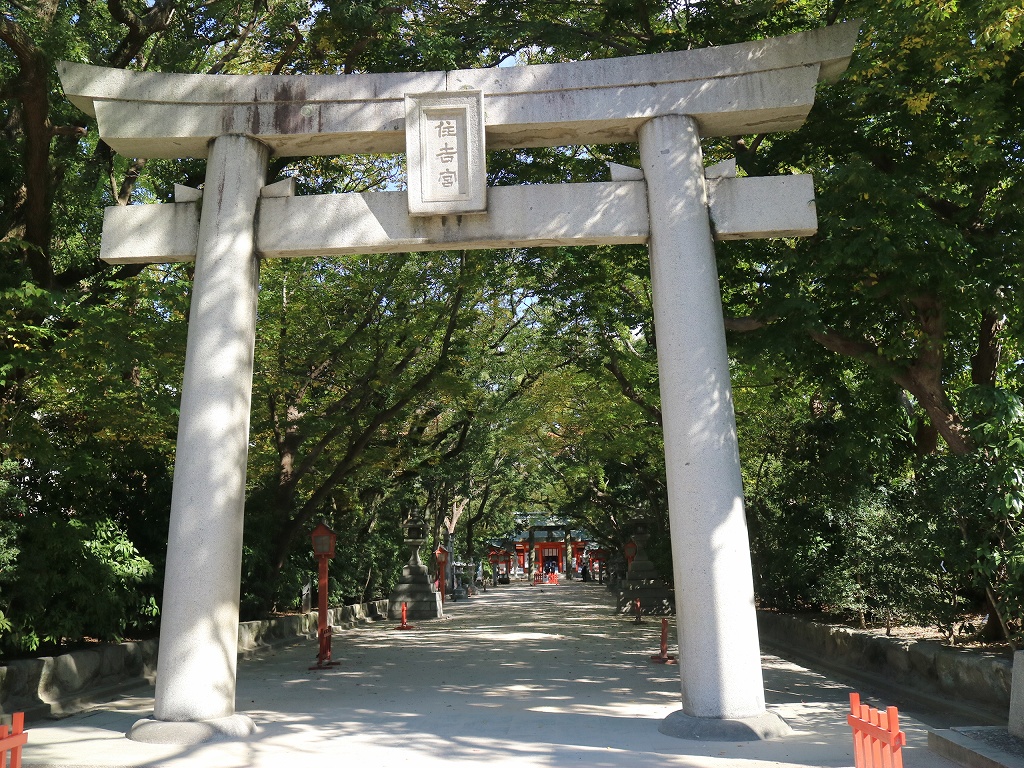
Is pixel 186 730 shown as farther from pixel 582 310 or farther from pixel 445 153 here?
pixel 582 310

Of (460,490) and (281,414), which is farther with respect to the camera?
(460,490)

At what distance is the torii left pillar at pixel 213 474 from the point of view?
6848mm

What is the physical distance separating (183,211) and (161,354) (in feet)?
13.0

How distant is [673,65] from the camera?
773 cm

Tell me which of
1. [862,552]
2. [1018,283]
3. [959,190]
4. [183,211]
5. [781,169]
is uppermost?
[781,169]

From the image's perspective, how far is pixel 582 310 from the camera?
14047mm

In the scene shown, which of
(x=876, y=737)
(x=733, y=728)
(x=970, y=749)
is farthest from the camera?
(x=733, y=728)

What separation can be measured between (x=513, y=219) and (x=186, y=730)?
527 cm

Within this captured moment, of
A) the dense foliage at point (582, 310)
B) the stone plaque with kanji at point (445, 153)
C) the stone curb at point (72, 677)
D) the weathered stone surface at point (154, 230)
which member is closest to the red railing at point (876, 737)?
the dense foliage at point (582, 310)

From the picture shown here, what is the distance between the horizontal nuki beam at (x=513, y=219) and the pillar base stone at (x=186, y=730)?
4.27 m

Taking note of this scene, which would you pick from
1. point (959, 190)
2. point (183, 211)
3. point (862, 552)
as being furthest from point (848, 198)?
point (183, 211)

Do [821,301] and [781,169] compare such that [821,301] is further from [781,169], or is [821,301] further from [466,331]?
[466,331]

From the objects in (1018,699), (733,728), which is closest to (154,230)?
(733,728)

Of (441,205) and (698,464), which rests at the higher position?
(441,205)
